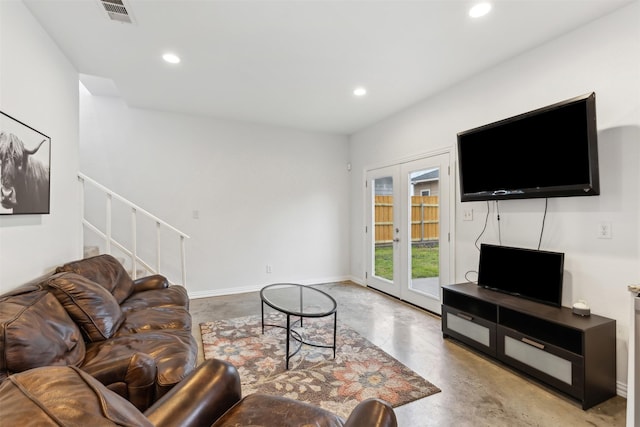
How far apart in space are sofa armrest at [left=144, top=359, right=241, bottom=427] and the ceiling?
2235 mm

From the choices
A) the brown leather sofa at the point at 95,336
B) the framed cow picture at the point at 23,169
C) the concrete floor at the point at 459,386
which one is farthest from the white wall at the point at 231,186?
the brown leather sofa at the point at 95,336

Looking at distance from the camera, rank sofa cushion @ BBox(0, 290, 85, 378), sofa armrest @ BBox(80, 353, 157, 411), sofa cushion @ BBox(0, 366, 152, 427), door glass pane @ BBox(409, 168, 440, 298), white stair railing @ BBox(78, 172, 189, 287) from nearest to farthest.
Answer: sofa cushion @ BBox(0, 366, 152, 427) → sofa cushion @ BBox(0, 290, 85, 378) → sofa armrest @ BBox(80, 353, 157, 411) → white stair railing @ BBox(78, 172, 189, 287) → door glass pane @ BBox(409, 168, 440, 298)

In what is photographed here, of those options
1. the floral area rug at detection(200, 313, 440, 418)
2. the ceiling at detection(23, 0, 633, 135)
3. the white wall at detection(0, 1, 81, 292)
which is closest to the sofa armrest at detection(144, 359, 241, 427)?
the floral area rug at detection(200, 313, 440, 418)

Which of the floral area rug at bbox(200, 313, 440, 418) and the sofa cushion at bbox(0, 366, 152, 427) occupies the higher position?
the sofa cushion at bbox(0, 366, 152, 427)

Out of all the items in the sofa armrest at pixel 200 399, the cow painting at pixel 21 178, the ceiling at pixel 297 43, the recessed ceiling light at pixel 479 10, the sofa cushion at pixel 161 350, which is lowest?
the sofa cushion at pixel 161 350

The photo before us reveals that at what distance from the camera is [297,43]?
2.50 m

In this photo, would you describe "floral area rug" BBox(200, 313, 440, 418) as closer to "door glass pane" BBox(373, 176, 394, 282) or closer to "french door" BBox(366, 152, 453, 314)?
"french door" BBox(366, 152, 453, 314)

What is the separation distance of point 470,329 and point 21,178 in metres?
3.54

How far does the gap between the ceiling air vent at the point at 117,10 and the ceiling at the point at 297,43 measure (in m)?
0.04

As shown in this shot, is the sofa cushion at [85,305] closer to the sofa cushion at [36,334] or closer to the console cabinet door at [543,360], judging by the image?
the sofa cushion at [36,334]

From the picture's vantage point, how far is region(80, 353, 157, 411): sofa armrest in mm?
1314

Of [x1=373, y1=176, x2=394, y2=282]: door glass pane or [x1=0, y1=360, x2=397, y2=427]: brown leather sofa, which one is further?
[x1=373, y1=176, x2=394, y2=282]: door glass pane

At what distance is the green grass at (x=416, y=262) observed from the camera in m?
3.62

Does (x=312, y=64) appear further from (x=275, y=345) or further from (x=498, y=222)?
(x=275, y=345)
